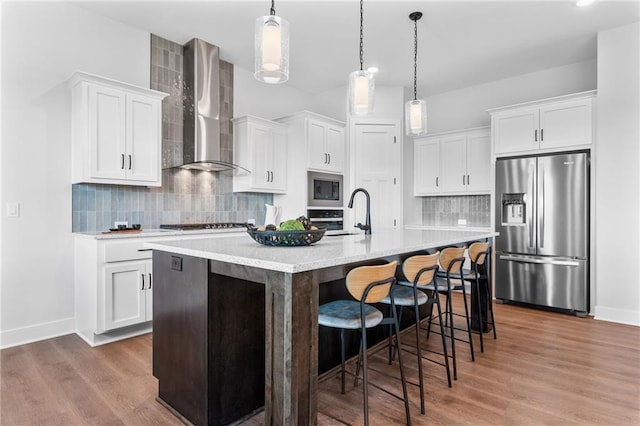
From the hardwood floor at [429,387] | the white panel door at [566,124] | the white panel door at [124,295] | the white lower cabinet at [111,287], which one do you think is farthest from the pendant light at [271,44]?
the white panel door at [566,124]

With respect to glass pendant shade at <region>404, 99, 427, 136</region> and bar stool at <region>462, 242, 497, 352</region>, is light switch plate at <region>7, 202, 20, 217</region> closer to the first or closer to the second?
glass pendant shade at <region>404, 99, 427, 136</region>

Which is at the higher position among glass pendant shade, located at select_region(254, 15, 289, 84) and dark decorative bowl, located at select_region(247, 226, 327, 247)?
glass pendant shade, located at select_region(254, 15, 289, 84)

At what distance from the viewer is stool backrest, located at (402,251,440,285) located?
2045 millimetres

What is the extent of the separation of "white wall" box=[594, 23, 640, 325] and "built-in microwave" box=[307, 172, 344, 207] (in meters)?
3.05

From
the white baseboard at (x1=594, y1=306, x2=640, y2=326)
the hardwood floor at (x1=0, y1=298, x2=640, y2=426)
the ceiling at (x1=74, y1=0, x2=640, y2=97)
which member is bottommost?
the hardwood floor at (x1=0, y1=298, x2=640, y2=426)

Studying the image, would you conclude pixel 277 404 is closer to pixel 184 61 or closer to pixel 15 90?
pixel 15 90

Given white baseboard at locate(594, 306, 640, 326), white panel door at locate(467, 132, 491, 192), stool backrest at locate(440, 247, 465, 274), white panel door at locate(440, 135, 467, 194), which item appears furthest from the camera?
white panel door at locate(440, 135, 467, 194)

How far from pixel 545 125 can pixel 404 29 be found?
6.54 ft

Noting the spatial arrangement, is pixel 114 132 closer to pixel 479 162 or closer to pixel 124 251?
pixel 124 251

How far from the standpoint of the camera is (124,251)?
305 centimetres

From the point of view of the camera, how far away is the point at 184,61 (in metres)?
4.12

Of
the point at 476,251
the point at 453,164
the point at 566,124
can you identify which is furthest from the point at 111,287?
the point at 566,124

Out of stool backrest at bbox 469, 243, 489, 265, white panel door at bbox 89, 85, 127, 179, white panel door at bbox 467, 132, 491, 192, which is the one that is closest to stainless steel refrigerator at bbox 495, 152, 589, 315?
white panel door at bbox 467, 132, 491, 192

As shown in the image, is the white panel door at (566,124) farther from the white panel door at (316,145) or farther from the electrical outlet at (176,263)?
the electrical outlet at (176,263)
